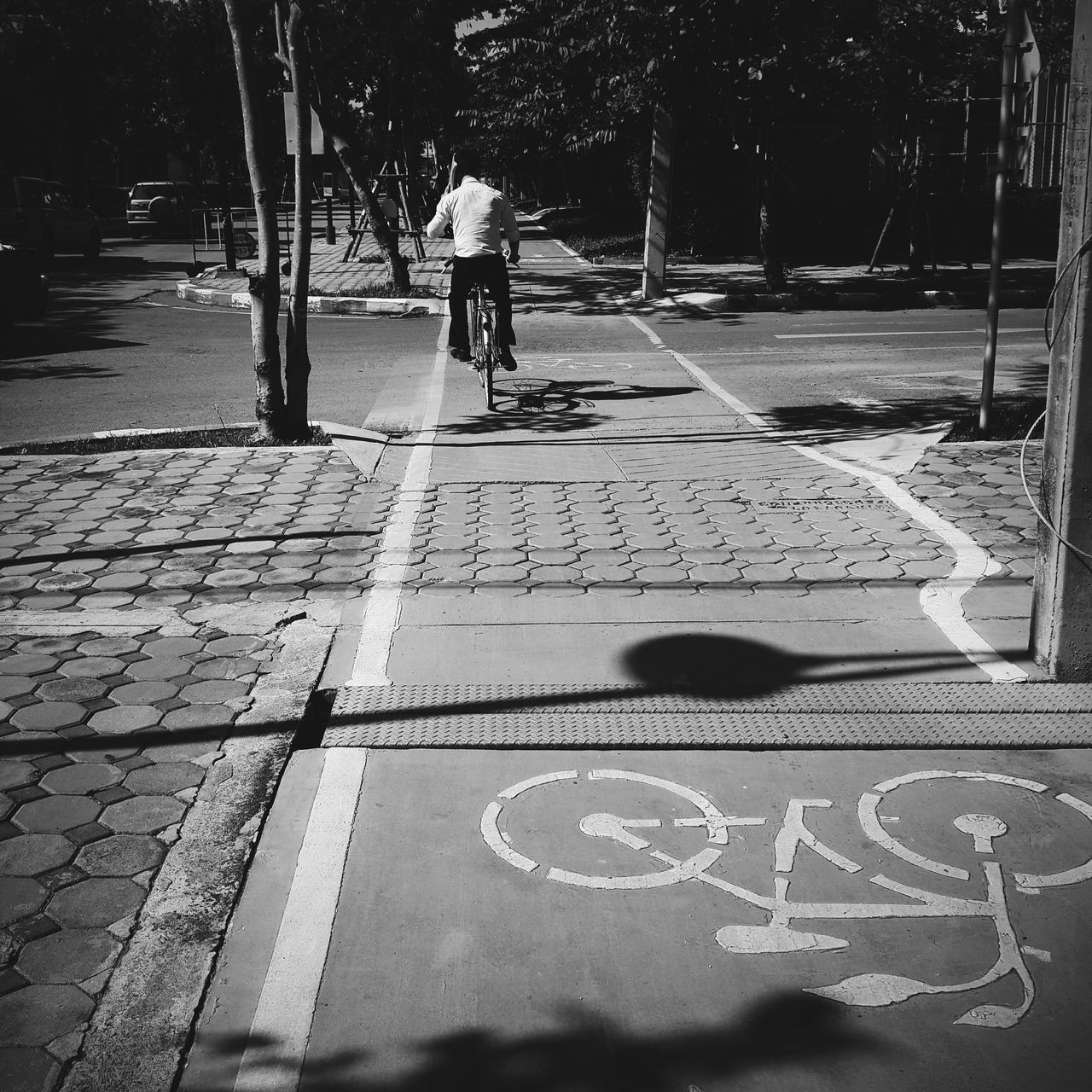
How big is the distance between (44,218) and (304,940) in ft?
99.5

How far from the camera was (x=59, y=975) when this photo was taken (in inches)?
116

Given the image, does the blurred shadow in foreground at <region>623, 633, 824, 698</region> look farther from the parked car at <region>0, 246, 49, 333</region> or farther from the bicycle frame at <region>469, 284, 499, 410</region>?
the parked car at <region>0, 246, 49, 333</region>

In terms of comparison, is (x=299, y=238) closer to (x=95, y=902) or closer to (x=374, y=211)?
(x=95, y=902)

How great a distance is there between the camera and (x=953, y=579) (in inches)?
229

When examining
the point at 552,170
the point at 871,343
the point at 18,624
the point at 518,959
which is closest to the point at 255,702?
the point at 18,624

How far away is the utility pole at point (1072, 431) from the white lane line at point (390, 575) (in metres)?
2.67

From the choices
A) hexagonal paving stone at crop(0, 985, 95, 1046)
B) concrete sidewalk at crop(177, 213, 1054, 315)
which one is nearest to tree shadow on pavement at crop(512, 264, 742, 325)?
concrete sidewalk at crop(177, 213, 1054, 315)

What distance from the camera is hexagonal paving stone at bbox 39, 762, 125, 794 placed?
3865mm

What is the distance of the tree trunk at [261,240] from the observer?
7.95m

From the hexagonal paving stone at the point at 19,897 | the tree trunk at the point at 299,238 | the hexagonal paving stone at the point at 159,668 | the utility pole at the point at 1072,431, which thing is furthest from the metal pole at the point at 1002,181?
the hexagonal paving stone at the point at 19,897

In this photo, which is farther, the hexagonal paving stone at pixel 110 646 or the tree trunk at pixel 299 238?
the tree trunk at pixel 299 238

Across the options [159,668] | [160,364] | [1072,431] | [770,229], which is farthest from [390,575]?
[770,229]

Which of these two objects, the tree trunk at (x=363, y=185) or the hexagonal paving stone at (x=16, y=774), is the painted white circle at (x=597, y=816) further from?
the tree trunk at (x=363, y=185)

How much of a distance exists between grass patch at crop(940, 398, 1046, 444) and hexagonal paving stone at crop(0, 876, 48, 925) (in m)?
7.08
